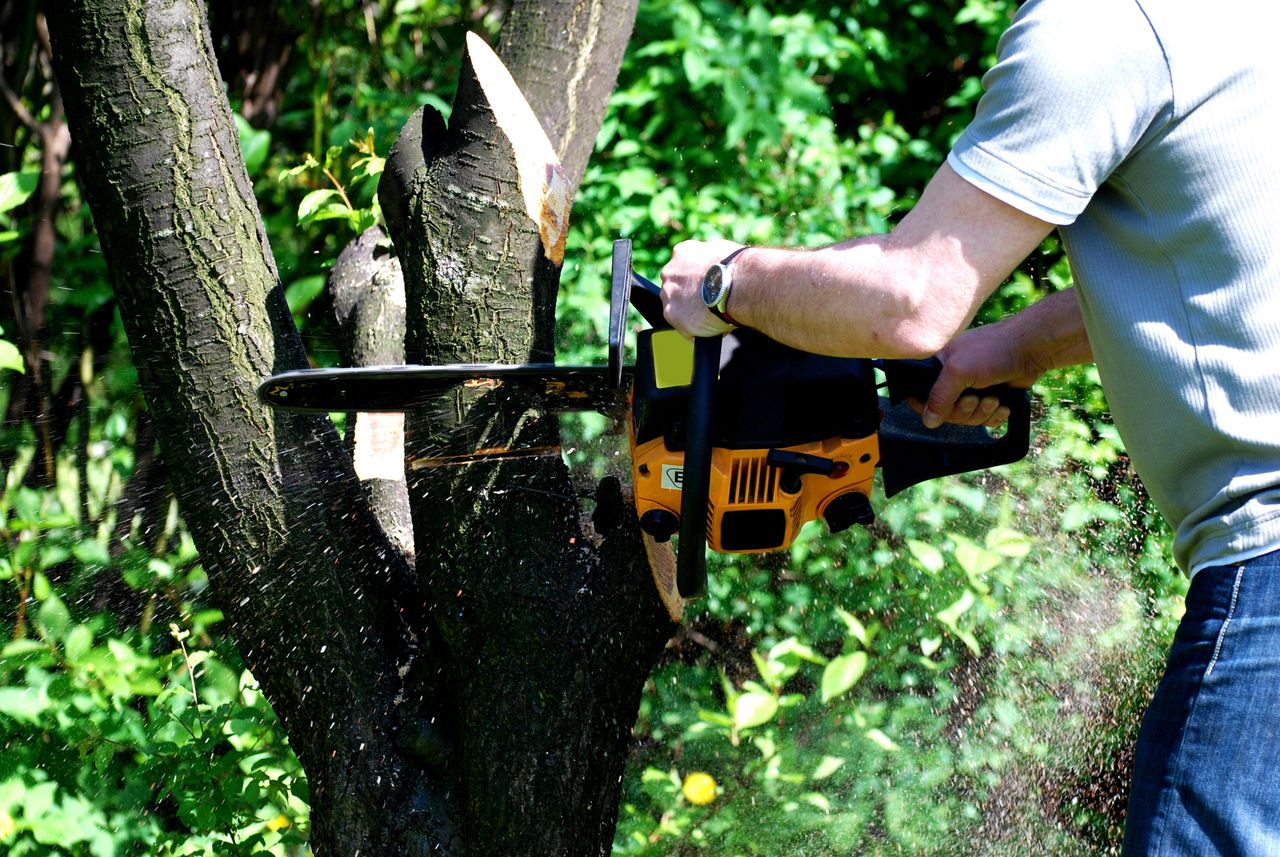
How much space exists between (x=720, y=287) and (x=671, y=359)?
0.58 ft

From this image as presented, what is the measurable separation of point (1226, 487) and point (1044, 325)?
0.55 metres

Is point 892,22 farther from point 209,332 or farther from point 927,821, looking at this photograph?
point 209,332

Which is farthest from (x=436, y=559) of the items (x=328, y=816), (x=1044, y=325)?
(x=1044, y=325)

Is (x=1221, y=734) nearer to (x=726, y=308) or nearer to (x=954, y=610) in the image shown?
(x=726, y=308)

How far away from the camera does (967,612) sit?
8.64ft

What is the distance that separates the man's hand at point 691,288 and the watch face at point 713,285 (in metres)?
0.01

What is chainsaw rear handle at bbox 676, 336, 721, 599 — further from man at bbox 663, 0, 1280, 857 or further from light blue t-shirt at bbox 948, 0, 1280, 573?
light blue t-shirt at bbox 948, 0, 1280, 573

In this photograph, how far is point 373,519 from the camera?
1.81 m

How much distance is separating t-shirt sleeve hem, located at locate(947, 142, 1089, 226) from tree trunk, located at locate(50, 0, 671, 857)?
0.76 m

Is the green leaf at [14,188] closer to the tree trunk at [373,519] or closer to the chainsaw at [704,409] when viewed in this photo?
the tree trunk at [373,519]

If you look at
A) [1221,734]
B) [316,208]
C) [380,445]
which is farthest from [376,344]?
[1221,734]

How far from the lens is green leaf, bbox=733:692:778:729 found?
7.37ft

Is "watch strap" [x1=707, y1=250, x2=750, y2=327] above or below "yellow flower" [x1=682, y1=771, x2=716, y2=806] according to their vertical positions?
above

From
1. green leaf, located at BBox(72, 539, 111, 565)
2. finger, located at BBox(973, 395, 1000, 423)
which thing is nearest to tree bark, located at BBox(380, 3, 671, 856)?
finger, located at BBox(973, 395, 1000, 423)
